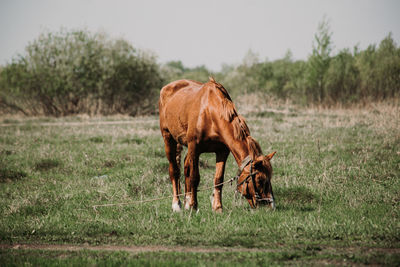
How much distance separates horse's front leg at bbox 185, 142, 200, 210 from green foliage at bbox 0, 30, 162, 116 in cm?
2426

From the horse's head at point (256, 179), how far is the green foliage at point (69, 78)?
83.2 feet

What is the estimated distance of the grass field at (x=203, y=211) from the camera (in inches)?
163

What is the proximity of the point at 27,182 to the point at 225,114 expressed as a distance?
5565 mm

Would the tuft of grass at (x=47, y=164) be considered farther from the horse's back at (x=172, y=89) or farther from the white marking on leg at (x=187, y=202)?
the white marking on leg at (x=187, y=202)

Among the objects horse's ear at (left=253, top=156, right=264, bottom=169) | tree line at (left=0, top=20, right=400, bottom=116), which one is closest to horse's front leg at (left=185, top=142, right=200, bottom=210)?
horse's ear at (left=253, top=156, right=264, bottom=169)

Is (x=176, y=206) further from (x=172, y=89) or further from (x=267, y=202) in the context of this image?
(x=172, y=89)

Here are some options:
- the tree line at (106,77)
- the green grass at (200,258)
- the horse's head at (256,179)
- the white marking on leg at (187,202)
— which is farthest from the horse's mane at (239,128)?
the tree line at (106,77)

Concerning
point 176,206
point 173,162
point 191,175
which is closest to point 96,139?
point 173,162

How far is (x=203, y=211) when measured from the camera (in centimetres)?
570

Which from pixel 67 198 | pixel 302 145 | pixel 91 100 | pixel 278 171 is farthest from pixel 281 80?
pixel 67 198

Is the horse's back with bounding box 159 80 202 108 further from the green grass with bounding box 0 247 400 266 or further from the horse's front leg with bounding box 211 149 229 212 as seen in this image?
the green grass with bounding box 0 247 400 266

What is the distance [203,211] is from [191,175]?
2.07 ft

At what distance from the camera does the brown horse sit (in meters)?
4.96

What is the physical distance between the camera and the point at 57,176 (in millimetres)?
8562
